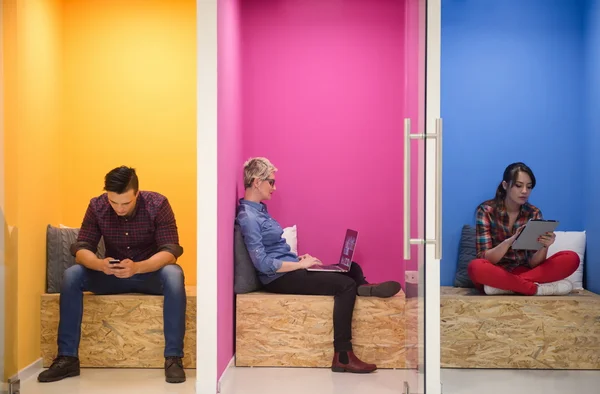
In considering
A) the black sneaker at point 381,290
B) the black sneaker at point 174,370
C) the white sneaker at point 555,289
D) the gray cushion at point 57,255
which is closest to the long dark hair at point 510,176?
the white sneaker at point 555,289

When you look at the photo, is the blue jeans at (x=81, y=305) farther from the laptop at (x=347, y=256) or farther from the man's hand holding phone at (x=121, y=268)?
the laptop at (x=347, y=256)

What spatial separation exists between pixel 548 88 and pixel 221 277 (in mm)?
2701

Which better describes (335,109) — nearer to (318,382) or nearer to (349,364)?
(349,364)

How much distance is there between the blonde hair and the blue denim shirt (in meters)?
0.15

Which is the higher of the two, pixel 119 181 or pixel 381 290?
pixel 119 181

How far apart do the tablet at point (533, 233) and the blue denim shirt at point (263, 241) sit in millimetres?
1512

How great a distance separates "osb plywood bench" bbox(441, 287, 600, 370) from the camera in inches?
189

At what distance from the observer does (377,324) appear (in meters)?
4.98

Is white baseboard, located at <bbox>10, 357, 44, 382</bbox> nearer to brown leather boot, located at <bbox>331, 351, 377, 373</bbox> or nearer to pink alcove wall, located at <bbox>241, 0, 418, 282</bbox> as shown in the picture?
brown leather boot, located at <bbox>331, 351, 377, 373</bbox>

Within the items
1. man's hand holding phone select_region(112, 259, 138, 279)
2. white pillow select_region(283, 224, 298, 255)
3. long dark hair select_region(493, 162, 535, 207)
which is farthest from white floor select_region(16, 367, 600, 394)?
long dark hair select_region(493, 162, 535, 207)

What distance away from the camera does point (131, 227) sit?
4.91m

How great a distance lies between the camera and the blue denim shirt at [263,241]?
502 centimetres

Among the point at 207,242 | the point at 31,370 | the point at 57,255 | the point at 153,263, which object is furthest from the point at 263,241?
the point at 31,370

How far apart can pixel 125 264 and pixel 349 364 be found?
1528 mm
